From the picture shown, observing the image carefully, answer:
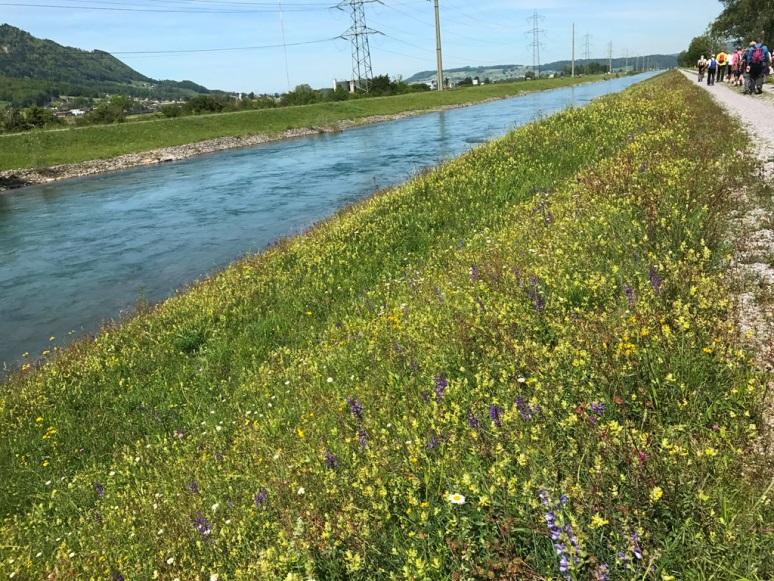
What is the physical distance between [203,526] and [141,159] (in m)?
52.6

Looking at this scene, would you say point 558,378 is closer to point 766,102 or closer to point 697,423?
point 697,423

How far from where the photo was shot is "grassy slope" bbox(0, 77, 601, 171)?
163ft

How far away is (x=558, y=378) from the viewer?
3.81m

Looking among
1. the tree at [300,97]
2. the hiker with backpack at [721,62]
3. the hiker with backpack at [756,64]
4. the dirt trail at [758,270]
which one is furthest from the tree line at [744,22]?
the dirt trail at [758,270]

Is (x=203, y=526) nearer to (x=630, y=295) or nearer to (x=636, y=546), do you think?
(x=636, y=546)

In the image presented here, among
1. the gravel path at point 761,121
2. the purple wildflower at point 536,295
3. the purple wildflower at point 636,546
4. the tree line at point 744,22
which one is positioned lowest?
the purple wildflower at point 636,546

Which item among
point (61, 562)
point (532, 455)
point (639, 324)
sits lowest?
point (61, 562)

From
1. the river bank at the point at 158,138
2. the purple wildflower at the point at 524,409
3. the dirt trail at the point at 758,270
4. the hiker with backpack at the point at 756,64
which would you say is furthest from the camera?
the river bank at the point at 158,138

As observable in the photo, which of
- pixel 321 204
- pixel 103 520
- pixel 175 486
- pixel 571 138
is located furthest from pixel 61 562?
pixel 321 204

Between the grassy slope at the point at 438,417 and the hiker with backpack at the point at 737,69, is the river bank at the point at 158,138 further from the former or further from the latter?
the hiker with backpack at the point at 737,69

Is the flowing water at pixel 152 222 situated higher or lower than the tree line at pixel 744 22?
lower

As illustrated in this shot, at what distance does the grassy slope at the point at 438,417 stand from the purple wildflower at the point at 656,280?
0.07 meters

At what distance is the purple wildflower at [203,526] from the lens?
4.25 meters

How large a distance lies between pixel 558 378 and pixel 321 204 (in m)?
22.9
